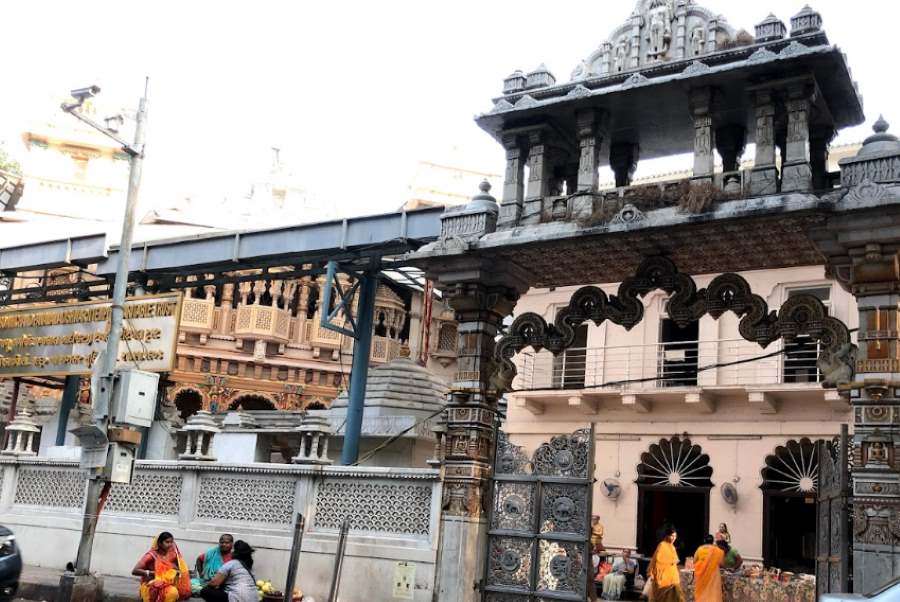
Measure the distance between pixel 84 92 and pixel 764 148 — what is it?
8855 mm

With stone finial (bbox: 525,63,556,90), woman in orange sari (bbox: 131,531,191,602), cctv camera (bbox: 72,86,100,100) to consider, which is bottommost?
woman in orange sari (bbox: 131,531,191,602)

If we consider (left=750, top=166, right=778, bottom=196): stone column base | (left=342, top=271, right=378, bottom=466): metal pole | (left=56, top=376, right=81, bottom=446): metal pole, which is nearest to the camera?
(left=750, top=166, right=778, bottom=196): stone column base

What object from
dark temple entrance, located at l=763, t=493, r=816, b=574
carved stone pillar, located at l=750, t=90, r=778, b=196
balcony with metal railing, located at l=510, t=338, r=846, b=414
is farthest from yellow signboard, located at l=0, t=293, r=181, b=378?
dark temple entrance, located at l=763, t=493, r=816, b=574

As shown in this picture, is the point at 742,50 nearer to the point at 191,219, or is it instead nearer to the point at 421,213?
the point at 421,213

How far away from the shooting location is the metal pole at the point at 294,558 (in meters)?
12.6

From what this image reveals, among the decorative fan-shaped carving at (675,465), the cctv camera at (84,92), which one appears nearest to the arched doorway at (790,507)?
the decorative fan-shaped carving at (675,465)

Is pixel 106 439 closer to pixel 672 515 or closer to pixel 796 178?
pixel 796 178

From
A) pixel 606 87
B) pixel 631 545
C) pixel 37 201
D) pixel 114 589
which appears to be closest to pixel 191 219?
pixel 37 201

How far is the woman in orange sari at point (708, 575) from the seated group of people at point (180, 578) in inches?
249

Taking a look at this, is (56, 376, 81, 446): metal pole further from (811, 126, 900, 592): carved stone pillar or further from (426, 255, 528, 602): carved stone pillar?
(811, 126, 900, 592): carved stone pillar

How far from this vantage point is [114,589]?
1377 centimetres

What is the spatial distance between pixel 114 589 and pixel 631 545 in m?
13.1

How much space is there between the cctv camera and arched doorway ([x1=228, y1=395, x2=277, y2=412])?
65.8 feet

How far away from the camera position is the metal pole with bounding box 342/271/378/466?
1786 cm
